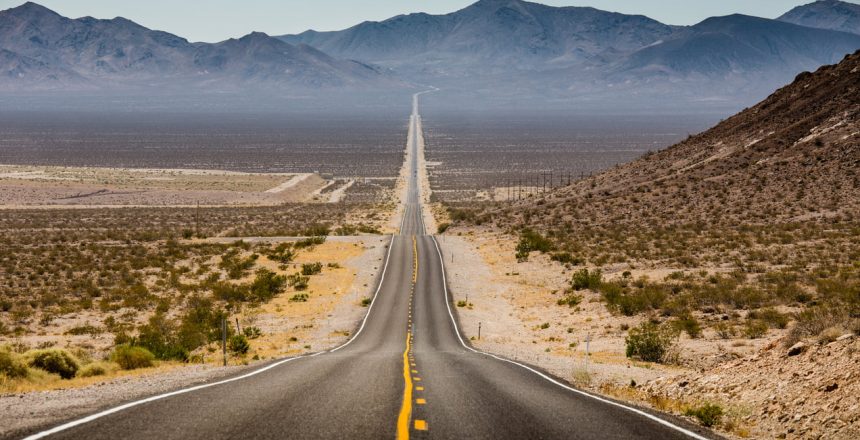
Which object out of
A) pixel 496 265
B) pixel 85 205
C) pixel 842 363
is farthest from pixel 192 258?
pixel 85 205

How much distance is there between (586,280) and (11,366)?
34.2 meters

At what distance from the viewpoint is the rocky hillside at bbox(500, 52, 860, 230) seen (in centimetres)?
6319

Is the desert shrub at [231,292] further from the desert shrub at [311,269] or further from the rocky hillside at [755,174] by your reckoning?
the rocky hillside at [755,174]

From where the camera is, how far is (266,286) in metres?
48.3

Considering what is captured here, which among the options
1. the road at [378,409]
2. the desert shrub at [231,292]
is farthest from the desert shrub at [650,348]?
the desert shrub at [231,292]

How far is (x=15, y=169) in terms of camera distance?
164000 millimetres

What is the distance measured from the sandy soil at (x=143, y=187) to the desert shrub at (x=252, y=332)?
88.6m

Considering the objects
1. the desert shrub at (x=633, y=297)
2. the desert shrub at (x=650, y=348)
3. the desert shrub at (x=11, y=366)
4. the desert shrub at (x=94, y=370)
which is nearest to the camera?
the desert shrub at (x=11, y=366)

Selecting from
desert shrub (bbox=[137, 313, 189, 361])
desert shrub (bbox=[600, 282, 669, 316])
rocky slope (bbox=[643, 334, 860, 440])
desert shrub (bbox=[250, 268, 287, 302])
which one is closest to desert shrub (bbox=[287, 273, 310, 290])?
desert shrub (bbox=[250, 268, 287, 302])

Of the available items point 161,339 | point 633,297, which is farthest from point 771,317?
point 161,339

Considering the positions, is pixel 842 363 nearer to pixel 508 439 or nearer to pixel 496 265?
pixel 508 439

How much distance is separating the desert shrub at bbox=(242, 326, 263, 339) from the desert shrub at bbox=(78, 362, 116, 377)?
1395 cm

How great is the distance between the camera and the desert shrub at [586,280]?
144ft

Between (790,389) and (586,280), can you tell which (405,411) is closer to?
(790,389)
